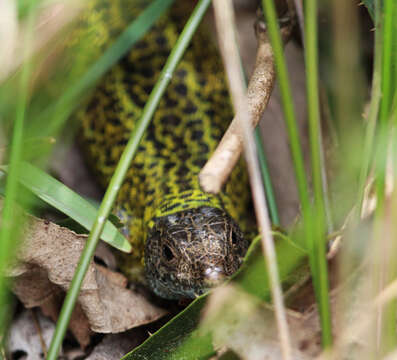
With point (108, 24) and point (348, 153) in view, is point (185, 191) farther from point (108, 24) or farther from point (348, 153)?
point (108, 24)

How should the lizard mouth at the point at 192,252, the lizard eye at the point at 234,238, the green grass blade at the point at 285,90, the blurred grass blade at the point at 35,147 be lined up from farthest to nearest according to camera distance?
the lizard eye at the point at 234,238
the lizard mouth at the point at 192,252
the blurred grass blade at the point at 35,147
the green grass blade at the point at 285,90

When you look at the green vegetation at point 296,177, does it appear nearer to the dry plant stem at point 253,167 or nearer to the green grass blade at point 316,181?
the green grass blade at point 316,181

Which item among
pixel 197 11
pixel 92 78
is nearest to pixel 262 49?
pixel 197 11

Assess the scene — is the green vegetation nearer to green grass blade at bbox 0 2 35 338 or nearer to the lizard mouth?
green grass blade at bbox 0 2 35 338

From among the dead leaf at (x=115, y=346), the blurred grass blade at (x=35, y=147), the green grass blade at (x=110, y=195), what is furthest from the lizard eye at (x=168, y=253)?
the green grass blade at (x=110, y=195)

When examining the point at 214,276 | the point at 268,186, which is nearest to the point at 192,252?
the point at 214,276

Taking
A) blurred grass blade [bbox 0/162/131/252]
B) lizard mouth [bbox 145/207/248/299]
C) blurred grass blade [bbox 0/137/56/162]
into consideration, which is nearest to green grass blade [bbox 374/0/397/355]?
lizard mouth [bbox 145/207/248/299]
